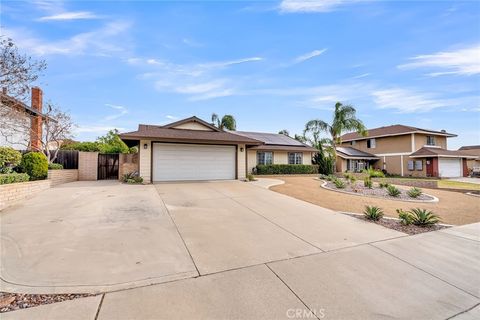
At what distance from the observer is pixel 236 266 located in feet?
10.9

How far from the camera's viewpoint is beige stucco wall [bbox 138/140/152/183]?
12.5m

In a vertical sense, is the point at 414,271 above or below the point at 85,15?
below

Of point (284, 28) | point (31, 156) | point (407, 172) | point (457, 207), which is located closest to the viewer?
point (457, 207)

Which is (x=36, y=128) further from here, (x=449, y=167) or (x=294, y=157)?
(x=449, y=167)

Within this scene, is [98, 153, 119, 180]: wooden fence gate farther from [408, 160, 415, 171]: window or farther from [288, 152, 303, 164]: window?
[408, 160, 415, 171]: window

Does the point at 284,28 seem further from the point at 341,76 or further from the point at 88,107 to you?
the point at 88,107

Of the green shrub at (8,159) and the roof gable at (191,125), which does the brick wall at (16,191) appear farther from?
the roof gable at (191,125)

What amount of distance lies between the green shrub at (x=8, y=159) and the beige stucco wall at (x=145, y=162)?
→ 5009mm

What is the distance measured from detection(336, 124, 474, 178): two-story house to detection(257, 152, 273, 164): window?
1169 centimetres

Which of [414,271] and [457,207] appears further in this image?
[457,207]

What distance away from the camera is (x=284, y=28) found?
33.4 ft

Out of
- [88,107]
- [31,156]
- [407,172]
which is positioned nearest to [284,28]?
[31,156]

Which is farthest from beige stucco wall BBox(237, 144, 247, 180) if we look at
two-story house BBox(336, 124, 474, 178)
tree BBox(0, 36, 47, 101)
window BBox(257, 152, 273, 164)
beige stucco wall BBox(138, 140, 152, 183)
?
two-story house BBox(336, 124, 474, 178)

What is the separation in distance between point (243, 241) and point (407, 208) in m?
7.10
